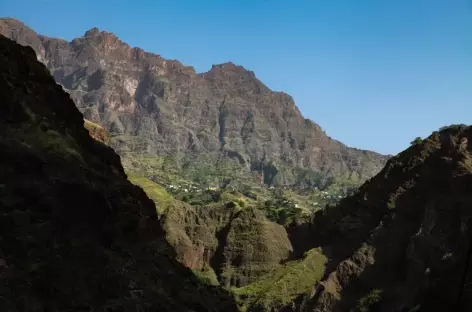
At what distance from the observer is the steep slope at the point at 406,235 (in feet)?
190

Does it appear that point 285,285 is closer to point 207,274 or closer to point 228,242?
point 207,274

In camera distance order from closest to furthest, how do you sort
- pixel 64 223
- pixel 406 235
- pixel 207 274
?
1. pixel 64 223
2. pixel 406 235
3. pixel 207 274

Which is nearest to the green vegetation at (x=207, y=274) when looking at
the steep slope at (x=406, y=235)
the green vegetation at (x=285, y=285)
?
the green vegetation at (x=285, y=285)

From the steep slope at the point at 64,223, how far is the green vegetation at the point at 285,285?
82.1 ft

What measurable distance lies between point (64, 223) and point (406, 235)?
Result: 169ft

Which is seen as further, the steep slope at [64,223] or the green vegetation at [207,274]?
the green vegetation at [207,274]

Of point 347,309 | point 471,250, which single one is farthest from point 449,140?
point 471,250

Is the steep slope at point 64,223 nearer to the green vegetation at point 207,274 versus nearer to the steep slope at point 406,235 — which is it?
the steep slope at point 406,235

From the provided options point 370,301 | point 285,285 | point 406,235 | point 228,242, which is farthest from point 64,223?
point 228,242

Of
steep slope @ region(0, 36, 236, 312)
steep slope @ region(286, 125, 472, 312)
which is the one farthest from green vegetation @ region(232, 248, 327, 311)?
steep slope @ region(0, 36, 236, 312)

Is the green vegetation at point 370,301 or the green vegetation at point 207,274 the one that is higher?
the green vegetation at point 370,301

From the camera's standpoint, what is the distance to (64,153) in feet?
136

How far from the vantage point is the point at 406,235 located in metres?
70.8

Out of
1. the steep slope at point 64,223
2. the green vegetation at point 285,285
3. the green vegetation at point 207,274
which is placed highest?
the steep slope at point 64,223
